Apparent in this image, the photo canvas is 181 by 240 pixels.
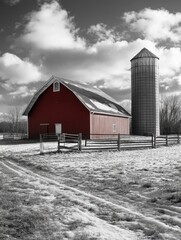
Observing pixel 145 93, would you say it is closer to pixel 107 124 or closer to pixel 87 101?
pixel 107 124

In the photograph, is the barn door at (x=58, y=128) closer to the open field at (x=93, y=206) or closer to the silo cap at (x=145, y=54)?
the silo cap at (x=145, y=54)

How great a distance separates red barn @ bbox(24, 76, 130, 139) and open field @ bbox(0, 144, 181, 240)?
67.4ft

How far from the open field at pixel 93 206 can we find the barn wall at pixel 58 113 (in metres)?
20.9

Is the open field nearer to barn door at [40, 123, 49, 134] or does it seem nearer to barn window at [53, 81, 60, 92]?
barn window at [53, 81, 60, 92]

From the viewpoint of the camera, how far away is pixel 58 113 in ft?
109

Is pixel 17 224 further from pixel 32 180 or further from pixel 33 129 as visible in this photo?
pixel 33 129

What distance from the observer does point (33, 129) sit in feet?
117

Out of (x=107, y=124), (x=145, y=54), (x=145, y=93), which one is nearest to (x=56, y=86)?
(x=107, y=124)

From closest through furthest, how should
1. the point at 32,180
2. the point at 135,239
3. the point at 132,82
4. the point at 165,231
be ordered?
the point at 135,239 < the point at 165,231 < the point at 32,180 < the point at 132,82

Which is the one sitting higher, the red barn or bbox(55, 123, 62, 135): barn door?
the red barn

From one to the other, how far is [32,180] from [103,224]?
4.90 meters

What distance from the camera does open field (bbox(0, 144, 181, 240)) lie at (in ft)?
14.8

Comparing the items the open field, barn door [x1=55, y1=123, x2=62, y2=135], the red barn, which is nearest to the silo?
the red barn

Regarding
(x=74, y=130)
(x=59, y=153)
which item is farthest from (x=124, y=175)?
(x=74, y=130)
